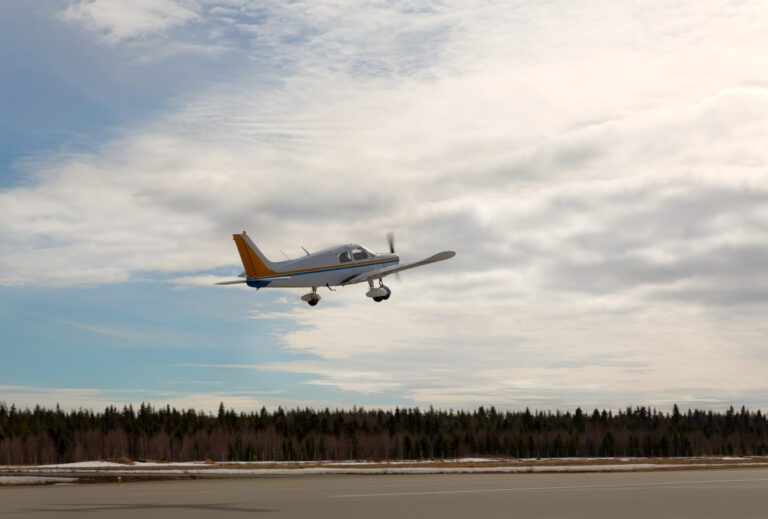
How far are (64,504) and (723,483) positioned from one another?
35915 mm

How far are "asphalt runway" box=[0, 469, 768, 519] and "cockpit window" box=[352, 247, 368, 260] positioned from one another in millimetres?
18135

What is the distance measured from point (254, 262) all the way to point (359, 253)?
23.9 ft

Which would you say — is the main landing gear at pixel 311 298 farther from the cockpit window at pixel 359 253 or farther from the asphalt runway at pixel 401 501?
the asphalt runway at pixel 401 501

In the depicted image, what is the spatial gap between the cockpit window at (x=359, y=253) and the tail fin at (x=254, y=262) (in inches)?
225

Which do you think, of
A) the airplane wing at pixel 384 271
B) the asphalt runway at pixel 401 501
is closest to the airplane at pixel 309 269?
the airplane wing at pixel 384 271

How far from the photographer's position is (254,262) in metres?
64.6

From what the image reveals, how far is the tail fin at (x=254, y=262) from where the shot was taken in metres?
64.5

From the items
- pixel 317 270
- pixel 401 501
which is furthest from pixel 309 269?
pixel 401 501

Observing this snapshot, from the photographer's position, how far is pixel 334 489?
1953 inches

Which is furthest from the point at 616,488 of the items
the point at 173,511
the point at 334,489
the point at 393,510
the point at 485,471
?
the point at 485,471

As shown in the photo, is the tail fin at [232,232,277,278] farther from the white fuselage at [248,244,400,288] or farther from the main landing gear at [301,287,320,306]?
the main landing gear at [301,287,320,306]

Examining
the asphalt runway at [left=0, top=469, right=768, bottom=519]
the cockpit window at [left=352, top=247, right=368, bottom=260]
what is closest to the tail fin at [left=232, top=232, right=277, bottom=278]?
the cockpit window at [left=352, top=247, right=368, bottom=260]

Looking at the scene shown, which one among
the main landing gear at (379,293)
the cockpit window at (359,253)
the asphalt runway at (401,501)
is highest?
the cockpit window at (359,253)

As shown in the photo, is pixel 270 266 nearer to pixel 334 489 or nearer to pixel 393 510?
pixel 334 489
